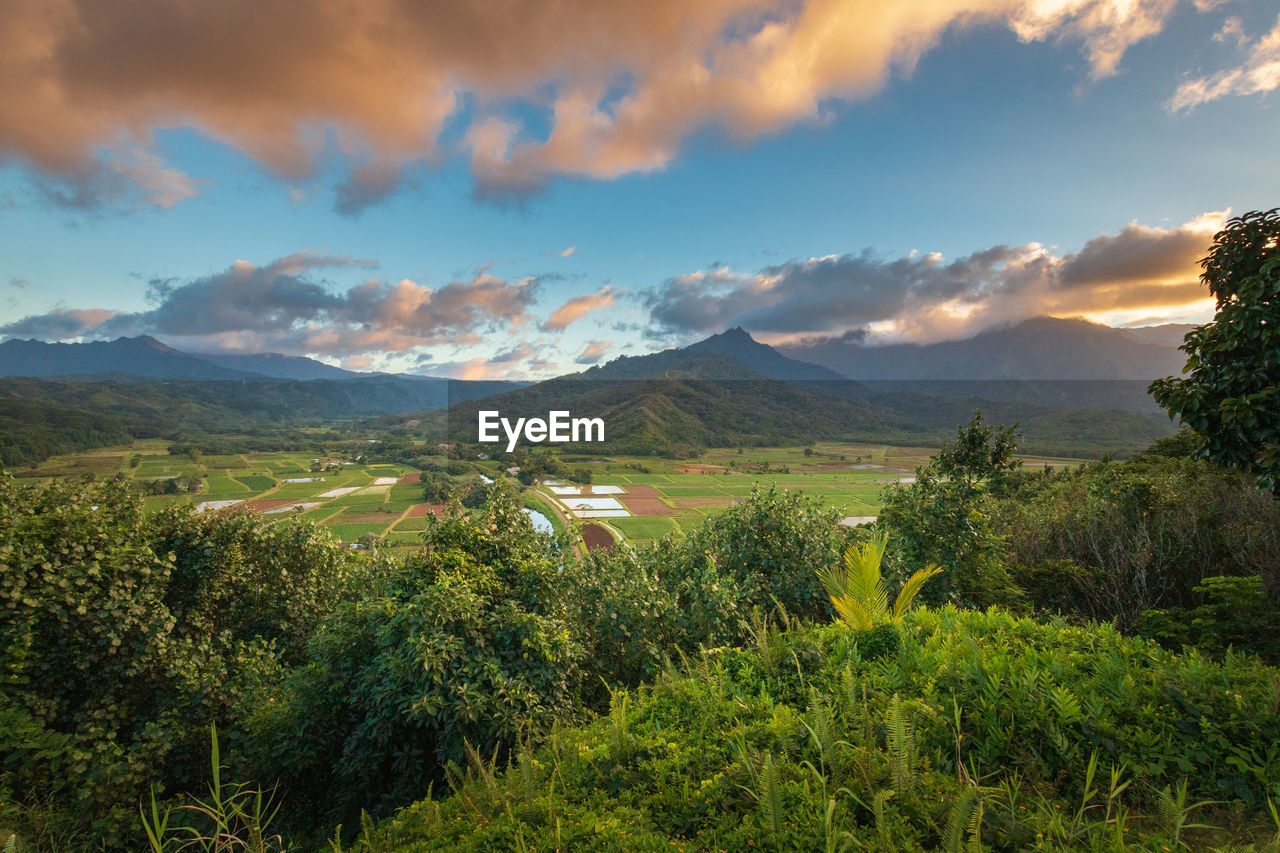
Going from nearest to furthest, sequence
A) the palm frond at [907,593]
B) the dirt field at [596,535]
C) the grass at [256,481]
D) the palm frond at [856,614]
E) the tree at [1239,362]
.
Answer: the palm frond at [856,614]
the palm frond at [907,593]
the tree at [1239,362]
the dirt field at [596,535]
the grass at [256,481]

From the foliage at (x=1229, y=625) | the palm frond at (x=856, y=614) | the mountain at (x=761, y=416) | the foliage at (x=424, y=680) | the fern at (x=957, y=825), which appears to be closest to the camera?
the fern at (x=957, y=825)

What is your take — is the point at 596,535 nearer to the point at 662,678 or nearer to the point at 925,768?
the point at 662,678

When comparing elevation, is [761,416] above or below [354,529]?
above

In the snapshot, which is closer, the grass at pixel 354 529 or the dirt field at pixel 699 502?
the grass at pixel 354 529

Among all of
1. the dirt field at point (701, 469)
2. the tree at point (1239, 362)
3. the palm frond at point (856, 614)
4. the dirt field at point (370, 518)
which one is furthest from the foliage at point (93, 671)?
the dirt field at point (701, 469)

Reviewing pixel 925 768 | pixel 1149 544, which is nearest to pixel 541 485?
pixel 1149 544

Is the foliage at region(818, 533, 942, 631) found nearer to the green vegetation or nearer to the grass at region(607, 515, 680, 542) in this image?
the green vegetation

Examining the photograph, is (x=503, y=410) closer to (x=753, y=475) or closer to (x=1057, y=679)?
(x=753, y=475)

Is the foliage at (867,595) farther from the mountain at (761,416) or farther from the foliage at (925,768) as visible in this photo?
the mountain at (761,416)
